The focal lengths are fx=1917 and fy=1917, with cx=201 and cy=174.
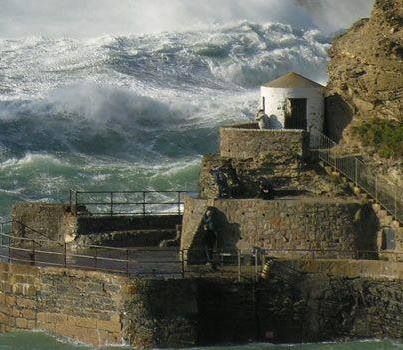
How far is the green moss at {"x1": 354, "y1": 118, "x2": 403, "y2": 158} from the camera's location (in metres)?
44.0

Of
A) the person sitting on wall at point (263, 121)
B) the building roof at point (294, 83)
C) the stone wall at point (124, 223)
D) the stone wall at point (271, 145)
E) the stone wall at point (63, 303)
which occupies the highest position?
the building roof at point (294, 83)

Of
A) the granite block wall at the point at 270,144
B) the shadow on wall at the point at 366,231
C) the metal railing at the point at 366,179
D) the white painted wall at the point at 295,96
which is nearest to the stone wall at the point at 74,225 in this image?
the granite block wall at the point at 270,144

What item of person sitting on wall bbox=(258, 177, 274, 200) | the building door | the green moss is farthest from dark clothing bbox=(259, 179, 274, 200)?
the building door

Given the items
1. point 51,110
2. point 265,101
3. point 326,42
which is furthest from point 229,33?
point 265,101

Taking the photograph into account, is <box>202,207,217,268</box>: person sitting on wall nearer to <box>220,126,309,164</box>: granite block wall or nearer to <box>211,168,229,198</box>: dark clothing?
<box>211,168,229,198</box>: dark clothing

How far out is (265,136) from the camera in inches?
1772

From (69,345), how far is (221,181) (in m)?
5.49

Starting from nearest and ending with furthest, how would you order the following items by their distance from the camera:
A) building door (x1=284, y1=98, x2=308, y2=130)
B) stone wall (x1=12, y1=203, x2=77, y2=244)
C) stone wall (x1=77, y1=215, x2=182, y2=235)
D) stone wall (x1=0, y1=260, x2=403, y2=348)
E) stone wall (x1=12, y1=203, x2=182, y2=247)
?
stone wall (x1=0, y1=260, x2=403, y2=348) < building door (x1=284, y1=98, x2=308, y2=130) < stone wall (x1=12, y1=203, x2=182, y2=247) < stone wall (x1=77, y1=215, x2=182, y2=235) < stone wall (x1=12, y1=203, x2=77, y2=244)

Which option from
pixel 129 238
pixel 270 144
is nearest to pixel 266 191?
pixel 270 144

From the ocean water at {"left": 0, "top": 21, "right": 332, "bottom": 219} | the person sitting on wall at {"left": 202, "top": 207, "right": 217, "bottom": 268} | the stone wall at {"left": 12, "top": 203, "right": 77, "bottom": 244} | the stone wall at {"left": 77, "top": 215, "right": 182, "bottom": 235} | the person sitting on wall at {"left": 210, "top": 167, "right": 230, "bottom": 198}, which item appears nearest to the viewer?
the person sitting on wall at {"left": 202, "top": 207, "right": 217, "bottom": 268}

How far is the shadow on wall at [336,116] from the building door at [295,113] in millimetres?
601

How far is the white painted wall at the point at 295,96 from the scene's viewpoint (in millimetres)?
46375

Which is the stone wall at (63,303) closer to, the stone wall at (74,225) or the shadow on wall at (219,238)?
the shadow on wall at (219,238)

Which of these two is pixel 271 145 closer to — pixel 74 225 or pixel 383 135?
pixel 383 135
